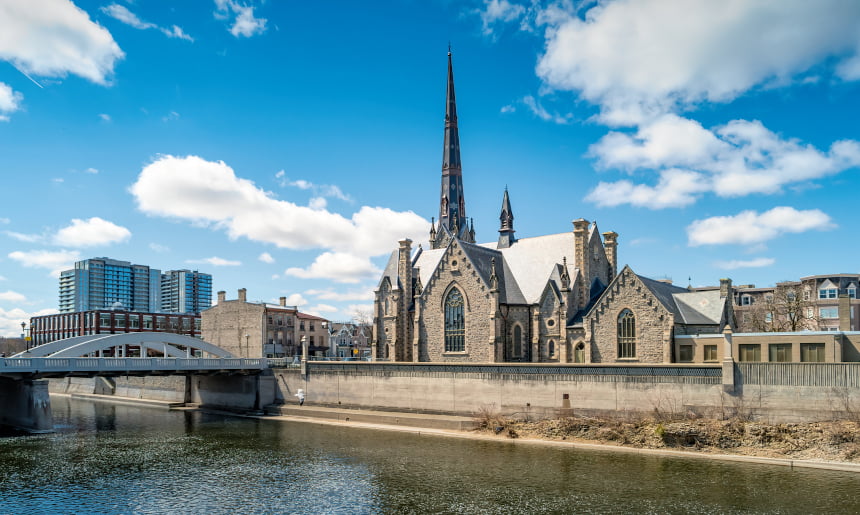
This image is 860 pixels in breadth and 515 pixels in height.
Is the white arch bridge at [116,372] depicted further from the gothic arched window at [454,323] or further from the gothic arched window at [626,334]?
the gothic arched window at [626,334]

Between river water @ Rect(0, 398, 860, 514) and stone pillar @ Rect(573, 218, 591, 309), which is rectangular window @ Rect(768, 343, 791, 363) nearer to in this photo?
river water @ Rect(0, 398, 860, 514)

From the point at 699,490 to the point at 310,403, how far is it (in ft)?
127

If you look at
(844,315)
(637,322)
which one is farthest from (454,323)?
(844,315)

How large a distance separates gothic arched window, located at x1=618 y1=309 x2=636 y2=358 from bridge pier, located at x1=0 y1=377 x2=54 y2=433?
4749 centimetres

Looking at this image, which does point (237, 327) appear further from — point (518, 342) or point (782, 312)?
point (782, 312)

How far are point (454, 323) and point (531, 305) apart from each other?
26.0 ft

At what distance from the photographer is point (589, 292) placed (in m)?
62.2

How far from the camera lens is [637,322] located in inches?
2093

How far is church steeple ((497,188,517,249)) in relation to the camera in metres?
72.7

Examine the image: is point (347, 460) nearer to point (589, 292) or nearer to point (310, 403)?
point (310, 403)

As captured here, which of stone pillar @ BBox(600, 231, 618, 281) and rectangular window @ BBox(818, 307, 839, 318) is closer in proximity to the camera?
stone pillar @ BBox(600, 231, 618, 281)

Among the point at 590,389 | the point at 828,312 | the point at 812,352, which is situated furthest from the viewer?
the point at 828,312

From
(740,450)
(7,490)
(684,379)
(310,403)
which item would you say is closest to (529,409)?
(684,379)

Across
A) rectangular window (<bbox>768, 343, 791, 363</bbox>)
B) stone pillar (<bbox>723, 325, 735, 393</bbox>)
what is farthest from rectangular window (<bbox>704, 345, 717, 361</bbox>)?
stone pillar (<bbox>723, 325, 735, 393</bbox>)
